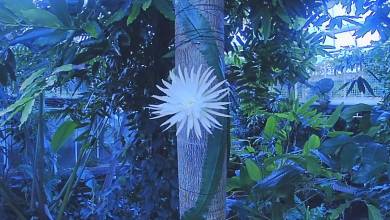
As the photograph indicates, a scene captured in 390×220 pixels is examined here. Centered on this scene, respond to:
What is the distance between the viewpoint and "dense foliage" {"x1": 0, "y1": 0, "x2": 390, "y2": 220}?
521 mm

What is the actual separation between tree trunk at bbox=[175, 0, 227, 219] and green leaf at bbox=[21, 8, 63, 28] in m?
0.15

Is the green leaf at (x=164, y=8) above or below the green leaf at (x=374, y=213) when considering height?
above

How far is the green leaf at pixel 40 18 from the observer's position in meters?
0.43

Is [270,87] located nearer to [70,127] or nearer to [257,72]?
[257,72]

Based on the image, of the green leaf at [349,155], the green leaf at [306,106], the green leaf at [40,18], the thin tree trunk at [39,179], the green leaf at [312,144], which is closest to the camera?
the green leaf at [40,18]

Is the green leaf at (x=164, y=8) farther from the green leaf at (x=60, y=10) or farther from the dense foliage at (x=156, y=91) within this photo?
the green leaf at (x=60, y=10)

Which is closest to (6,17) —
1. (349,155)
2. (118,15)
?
(118,15)

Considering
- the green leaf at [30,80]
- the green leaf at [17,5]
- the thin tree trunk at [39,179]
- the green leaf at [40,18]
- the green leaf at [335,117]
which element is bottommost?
the thin tree trunk at [39,179]

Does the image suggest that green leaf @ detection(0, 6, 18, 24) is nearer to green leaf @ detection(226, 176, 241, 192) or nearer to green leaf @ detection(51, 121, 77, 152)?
green leaf @ detection(51, 121, 77, 152)

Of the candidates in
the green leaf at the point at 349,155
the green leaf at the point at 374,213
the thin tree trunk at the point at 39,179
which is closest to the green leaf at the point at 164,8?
the green leaf at the point at 349,155

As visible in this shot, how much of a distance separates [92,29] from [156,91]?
0.32 meters

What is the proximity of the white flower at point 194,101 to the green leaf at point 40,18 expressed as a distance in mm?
161

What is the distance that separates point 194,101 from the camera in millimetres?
432

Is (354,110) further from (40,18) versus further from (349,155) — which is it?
(40,18)
